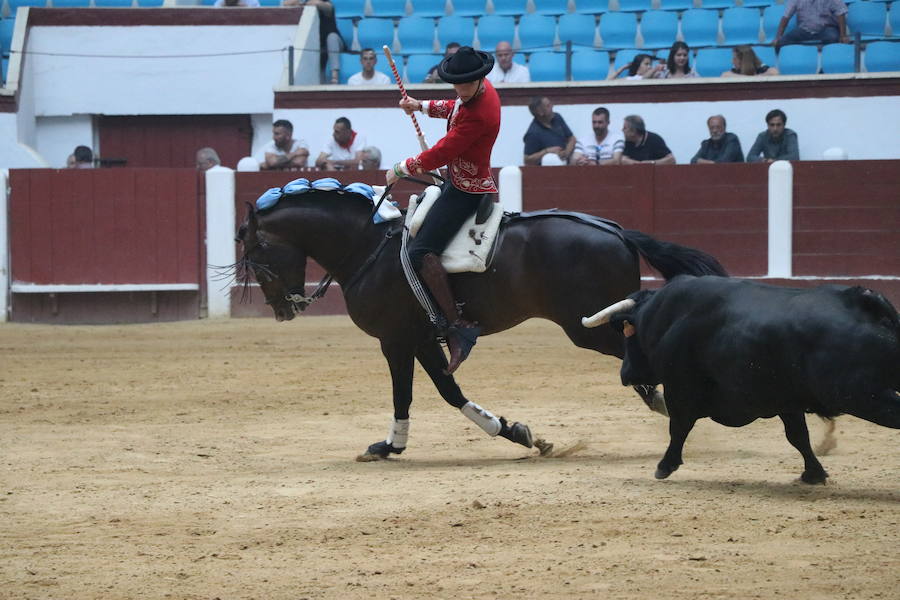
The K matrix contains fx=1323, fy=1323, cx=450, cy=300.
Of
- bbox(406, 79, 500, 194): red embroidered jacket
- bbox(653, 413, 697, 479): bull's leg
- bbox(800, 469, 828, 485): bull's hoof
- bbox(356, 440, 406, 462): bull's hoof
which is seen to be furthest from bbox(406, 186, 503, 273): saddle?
bbox(800, 469, 828, 485): bull's hoof

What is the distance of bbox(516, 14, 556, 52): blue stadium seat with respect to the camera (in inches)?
633

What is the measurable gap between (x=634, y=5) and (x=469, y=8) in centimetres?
210

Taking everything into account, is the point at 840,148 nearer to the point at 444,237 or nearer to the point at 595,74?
the point at 595,74

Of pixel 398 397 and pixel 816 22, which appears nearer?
pixel 398 397

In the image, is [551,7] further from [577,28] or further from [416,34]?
[416,34]

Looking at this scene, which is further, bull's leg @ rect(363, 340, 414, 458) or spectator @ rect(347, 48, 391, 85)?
spectator @ rect(347, 48, 391, 85)

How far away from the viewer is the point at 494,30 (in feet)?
53.0

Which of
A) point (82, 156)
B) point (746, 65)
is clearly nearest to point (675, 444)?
point (746, 65)

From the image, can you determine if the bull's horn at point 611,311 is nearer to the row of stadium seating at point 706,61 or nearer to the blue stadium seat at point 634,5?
the row of stadium seating at point 706,61

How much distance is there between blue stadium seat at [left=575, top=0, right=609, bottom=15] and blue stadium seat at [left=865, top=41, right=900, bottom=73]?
3.32 m

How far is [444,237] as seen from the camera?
22.0 ft

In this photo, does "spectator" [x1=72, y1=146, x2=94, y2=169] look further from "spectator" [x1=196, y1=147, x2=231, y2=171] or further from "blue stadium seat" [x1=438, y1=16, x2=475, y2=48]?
"blue stadium seat" [x1=438, y1=16, x2=475, y2=48]

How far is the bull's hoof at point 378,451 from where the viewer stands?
669 cm

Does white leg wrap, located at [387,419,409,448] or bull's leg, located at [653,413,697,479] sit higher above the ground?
bull's leg, located at [653,413,697,479]
